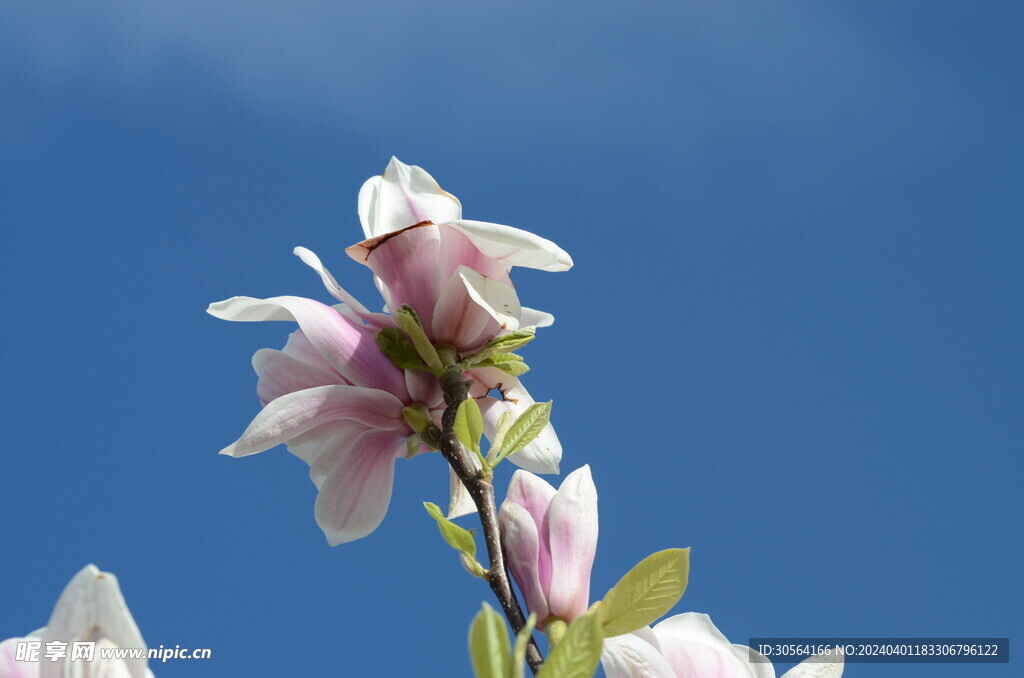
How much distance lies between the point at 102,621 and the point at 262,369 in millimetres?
431

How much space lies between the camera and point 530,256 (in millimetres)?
744

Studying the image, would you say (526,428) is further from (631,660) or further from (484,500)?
(631,660)

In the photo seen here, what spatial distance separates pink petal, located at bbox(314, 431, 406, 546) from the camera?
78cm

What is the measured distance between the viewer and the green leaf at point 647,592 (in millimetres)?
624

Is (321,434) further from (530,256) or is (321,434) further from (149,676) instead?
(149,676)

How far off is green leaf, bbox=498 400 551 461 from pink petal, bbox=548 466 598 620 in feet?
0.16

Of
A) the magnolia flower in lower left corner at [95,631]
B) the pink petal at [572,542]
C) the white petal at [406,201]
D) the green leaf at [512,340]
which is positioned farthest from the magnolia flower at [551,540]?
the magnolia flower in lower left corner at [95,631]

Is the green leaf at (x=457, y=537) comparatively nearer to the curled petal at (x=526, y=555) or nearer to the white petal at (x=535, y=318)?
the curled petal at (x=526, y=555)

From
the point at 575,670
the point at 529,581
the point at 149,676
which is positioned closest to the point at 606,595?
the point at 529,581

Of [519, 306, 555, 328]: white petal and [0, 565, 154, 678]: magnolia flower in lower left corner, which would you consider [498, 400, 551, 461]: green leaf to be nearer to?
[519, 306, 555, 328]: white petal

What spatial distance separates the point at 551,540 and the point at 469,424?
0.34ft

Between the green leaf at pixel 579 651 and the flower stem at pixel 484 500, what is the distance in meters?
0.15

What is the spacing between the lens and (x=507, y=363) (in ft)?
2.57

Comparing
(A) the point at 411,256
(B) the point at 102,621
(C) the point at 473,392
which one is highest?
(A) the point at 411,256
